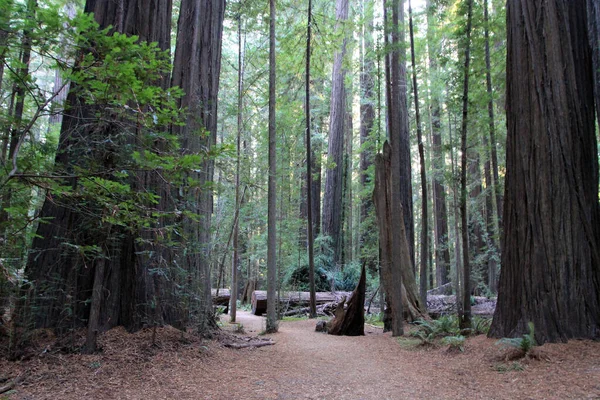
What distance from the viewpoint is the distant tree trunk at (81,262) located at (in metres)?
4.62

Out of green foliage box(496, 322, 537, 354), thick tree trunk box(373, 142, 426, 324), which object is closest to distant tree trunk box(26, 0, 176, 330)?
green foliage box(496, 322, 537, 354)

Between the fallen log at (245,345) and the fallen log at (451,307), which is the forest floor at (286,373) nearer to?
the fallen log at (245,345)

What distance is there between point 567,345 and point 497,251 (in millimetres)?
12458

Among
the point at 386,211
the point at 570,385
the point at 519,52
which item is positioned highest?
the point at 519,52

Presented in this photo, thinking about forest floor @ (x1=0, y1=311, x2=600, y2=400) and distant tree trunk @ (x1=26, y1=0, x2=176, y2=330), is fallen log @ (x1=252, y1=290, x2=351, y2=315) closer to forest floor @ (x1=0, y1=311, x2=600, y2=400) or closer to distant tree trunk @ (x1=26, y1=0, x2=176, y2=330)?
forest floor @ (x1=0, y1=311, x2=600, y2=400)

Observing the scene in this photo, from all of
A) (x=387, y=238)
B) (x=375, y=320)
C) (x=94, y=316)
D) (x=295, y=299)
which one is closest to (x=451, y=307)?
(x=375, y=320)

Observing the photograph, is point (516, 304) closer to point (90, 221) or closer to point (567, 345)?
point (567, 345)

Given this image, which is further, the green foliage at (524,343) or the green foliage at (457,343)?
the green foliage at (457,343)

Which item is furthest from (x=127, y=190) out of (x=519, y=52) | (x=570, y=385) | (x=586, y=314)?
(x=519, y=52)

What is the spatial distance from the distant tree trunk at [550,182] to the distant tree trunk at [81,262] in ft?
17.9

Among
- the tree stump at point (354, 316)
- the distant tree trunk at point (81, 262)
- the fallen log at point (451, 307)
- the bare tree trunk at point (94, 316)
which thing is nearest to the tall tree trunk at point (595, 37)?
the tree stump at point (354, 316)

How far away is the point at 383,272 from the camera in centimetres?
966

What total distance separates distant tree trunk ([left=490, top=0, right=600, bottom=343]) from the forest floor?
1.85 ft

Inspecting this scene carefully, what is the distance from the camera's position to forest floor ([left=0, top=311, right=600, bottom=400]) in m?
3.84
